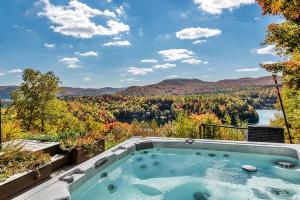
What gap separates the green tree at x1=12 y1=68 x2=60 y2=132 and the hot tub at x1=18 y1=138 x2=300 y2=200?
808 cm

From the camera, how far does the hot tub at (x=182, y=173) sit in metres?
3.97

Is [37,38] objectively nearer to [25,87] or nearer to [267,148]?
[25,87]

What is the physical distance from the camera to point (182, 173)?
502 cm

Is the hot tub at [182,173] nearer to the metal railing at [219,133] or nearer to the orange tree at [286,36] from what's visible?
the metal railing at [219,133]

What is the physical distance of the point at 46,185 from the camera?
11.3 ft

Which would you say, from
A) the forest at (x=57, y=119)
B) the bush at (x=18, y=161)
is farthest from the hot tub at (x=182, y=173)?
the forest at (x=57, y=119)

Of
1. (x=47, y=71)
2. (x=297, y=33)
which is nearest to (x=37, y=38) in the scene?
(x=47, y=71)

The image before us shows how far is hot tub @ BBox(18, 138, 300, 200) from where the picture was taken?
13.0ft

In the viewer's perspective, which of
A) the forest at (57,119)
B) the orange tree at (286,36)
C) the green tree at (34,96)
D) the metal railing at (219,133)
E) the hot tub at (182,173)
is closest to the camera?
the hot tub at (182,173)

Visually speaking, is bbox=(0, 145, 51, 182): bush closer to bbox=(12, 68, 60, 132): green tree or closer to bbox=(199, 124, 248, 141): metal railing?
bbox=(199, 124, 248, 141): metal railing

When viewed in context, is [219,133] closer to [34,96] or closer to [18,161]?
[18,161]

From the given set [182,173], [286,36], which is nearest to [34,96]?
[182,173]

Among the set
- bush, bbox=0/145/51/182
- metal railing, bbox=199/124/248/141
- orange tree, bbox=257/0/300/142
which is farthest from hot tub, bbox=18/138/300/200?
orange tree, bbox=257/0/300/142

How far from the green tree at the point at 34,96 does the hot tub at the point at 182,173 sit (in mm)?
8078
